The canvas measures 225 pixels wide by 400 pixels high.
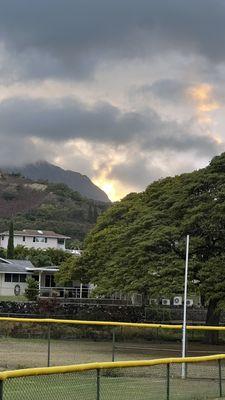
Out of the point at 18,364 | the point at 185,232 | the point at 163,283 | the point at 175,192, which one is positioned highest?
the point at 175,192

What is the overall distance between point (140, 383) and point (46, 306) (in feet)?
88.1

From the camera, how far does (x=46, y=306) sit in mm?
41312

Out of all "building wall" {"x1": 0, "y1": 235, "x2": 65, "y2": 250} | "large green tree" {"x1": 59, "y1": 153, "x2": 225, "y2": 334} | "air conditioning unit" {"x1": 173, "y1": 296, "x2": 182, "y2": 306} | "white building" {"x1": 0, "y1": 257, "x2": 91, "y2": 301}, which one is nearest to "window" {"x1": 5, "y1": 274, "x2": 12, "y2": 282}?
"white building" {"x1": 0, "y1": 257, "x2": 91, "y2": 301}

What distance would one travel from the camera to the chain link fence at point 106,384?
10534 mm

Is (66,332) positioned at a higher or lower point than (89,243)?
lower

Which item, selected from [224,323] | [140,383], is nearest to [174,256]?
[224,323]

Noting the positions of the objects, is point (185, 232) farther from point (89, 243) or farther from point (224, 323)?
point (89, 243)

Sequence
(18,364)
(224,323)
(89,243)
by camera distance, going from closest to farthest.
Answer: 1. (18,364)
2. (224,323)
3. (89,243)

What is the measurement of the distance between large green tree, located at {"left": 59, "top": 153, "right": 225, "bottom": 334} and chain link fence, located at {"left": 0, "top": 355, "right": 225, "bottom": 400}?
11879 millimetres

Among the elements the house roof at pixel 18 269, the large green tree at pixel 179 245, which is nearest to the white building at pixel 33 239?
the house roof at pixel 18 269

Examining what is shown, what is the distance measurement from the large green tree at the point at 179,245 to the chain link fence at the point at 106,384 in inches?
468

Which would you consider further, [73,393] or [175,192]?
[175,192]

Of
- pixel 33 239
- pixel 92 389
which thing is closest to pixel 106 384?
pixel 92 389

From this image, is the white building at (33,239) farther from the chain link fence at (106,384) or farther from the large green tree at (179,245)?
the chain link fence at (106,384)
